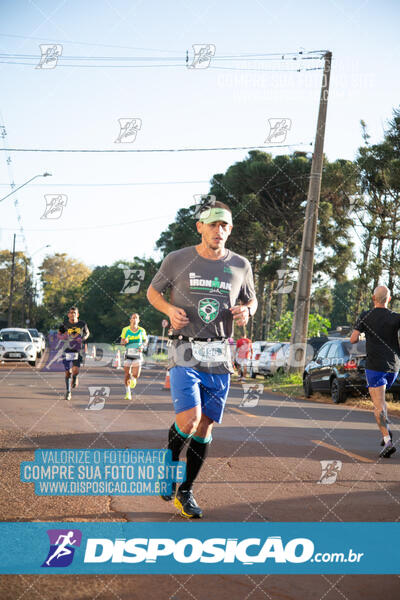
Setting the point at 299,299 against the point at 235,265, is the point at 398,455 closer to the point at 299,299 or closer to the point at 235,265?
the point at 235,265

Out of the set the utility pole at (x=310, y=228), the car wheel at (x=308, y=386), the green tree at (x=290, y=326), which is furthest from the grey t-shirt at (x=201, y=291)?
the green tree at (x=290, y=326)

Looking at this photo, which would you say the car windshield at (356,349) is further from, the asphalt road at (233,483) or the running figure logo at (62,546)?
the running figure logo at (62,546)

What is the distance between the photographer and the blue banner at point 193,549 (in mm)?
3830

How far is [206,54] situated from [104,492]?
15816 mm

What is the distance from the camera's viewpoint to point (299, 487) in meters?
6.05

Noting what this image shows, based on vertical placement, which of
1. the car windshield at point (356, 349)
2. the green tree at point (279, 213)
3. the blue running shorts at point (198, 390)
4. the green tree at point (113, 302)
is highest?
the green tree at point (279, 213)

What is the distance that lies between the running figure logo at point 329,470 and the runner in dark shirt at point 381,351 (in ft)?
2.90

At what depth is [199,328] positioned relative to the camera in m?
4.97

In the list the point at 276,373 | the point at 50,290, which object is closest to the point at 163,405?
the point at 276,373

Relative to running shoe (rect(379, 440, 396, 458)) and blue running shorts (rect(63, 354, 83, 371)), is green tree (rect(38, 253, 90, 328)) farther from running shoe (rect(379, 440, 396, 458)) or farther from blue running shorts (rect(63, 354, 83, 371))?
running shoe (rect(379, 440, 396, 458))

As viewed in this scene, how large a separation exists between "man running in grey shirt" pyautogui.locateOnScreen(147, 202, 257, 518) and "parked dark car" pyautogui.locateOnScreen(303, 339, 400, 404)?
32.9 ft

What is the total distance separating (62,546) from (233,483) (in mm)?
2321

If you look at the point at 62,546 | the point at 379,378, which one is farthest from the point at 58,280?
the point at 62,546

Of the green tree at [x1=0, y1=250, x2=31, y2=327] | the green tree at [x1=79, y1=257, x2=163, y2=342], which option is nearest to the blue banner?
the green tree at [x1=79, y1=257, x2=163, y2=342]
